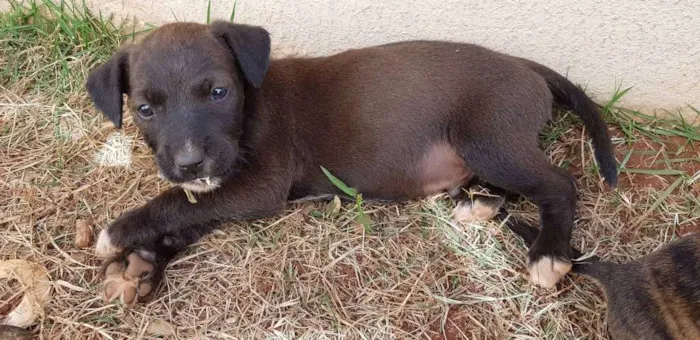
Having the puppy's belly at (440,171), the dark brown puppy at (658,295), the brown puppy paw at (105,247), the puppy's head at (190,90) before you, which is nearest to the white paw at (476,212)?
the puppy's belly at (440,171)

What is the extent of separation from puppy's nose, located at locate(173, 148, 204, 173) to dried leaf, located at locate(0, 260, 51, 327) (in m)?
1.09

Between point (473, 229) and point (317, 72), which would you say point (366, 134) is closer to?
point (317, 72)

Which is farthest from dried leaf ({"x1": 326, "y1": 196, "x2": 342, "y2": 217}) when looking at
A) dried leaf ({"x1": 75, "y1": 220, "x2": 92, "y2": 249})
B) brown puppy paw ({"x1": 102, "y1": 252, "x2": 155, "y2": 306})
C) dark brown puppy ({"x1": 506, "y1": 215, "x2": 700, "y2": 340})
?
dark brown puppy ({"x1": 506, "y1": 215, "x2": 700, "y2": 340})

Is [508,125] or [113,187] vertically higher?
[508,125]

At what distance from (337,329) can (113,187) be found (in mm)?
1752

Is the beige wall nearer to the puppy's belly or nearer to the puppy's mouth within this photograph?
the puppy's belly

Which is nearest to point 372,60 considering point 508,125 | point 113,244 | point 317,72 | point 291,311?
point 317,72

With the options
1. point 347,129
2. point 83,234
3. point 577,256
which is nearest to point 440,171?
point 347,129

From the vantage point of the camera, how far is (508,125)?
3.75m

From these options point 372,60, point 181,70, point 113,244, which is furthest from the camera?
point 372,60

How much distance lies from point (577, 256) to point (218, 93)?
7.16 feet

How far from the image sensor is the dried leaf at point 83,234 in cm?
378

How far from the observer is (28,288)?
11.6ft

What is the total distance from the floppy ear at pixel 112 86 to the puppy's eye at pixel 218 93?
1.69 feet
